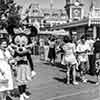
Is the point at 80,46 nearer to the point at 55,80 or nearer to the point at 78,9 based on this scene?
the point at 55,80

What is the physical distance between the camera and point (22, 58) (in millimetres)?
5586

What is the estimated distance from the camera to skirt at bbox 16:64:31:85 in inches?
217

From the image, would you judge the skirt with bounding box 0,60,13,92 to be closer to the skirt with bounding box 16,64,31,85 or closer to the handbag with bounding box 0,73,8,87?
the handbag with bounding box 0,73,8,87

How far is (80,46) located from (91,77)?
157 cm

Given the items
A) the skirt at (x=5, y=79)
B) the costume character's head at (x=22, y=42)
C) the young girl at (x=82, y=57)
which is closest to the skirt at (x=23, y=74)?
the costume character's head at (x=22, y=42)

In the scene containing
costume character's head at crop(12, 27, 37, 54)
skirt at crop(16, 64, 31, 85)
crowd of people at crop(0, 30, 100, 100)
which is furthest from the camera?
costume character's head at crop(12, 27, 37, 54)

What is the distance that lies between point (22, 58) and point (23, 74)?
0.39 metres

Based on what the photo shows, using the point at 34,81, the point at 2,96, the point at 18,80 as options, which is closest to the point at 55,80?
the point at 34,81

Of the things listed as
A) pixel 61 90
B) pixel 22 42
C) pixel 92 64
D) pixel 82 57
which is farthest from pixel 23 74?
pixel 92 64

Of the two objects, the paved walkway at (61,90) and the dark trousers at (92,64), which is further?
the dark trousers at (92,64)

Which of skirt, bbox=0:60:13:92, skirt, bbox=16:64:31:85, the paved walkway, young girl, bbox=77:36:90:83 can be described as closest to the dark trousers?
the paved walkway

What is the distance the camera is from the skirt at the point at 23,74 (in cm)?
551

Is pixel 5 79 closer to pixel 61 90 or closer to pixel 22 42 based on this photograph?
pixel 22 42

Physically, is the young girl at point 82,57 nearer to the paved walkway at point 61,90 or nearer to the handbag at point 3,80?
the paved walkway at point 61,90
